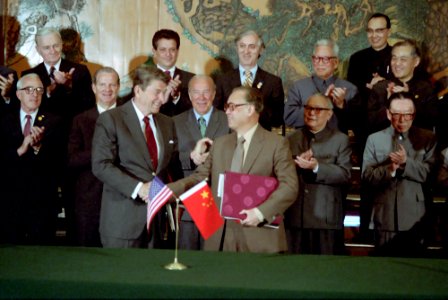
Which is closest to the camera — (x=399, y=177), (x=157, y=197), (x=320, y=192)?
(x=157, y=197)

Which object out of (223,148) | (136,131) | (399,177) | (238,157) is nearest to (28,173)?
(136,131)

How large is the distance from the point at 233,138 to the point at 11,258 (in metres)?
1.89

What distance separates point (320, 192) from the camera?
20.1 ft

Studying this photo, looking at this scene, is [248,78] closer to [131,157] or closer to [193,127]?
[193,127]

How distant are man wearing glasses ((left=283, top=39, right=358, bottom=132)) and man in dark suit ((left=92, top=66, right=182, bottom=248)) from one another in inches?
67.3

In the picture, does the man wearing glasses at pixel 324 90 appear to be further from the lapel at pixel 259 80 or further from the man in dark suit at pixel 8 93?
the man in dark suit at pixel 8 93

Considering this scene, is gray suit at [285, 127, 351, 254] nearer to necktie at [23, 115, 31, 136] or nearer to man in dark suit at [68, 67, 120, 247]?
man in dark suit at [68, 67, 120, 247]

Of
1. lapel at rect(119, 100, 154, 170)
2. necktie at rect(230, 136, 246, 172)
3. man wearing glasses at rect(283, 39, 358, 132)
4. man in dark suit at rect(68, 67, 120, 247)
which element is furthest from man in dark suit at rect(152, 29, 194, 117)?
necktie at rect(230, 136, 246, 172)

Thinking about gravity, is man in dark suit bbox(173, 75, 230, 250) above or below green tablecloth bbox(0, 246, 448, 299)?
above

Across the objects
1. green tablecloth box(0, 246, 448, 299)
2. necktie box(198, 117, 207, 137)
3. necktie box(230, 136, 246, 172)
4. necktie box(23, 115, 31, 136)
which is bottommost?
green tablecloth box(0, 246, 448, 299)

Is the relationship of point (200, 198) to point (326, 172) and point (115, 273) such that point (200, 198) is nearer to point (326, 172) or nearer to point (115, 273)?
point (115, 273)

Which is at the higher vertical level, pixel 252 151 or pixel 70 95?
pixel 70 95

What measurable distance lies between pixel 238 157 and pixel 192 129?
1.35 meters

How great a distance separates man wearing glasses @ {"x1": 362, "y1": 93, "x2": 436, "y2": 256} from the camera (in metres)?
6.20
